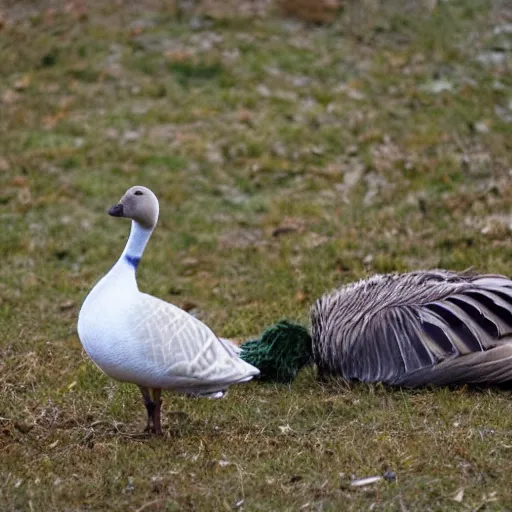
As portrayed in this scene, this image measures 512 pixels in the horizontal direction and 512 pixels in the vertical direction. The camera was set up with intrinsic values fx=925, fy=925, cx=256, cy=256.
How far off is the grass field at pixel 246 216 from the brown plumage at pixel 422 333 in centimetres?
14

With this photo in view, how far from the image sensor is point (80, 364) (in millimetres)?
6129

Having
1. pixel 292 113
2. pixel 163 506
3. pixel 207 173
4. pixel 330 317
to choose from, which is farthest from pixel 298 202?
pixel 163 506

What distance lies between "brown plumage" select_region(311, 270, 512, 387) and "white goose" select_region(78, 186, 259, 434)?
0.94 meters

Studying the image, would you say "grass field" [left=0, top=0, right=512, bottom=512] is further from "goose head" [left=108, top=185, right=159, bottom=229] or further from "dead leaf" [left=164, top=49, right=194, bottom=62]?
"goose head" [left=108, top=185, right=159, bottom=229]

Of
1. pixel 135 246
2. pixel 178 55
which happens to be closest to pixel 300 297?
pixel 135 246

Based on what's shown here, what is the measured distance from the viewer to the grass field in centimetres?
441

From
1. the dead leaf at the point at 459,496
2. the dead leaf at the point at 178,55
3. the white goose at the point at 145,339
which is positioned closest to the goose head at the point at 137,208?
the white goose at the point at 145,339

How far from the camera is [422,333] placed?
17.9 feet

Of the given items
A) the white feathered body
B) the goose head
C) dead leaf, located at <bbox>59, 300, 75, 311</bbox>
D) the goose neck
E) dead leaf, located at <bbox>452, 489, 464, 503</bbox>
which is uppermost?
the goose head

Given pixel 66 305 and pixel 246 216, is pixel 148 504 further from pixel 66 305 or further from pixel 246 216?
pixel 246 216

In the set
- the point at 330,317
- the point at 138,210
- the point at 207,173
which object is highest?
the point at 138,210

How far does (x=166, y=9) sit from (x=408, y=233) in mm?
5934

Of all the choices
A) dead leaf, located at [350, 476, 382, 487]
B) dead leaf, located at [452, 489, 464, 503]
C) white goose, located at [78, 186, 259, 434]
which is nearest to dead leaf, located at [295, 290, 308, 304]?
white goose, located at [78, 186, 259, 434]

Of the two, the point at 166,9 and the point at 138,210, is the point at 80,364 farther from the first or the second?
the point at 166,9
